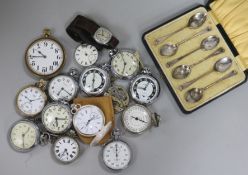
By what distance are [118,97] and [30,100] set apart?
31cm

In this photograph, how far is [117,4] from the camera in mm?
1712

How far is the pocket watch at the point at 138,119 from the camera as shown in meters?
1.58

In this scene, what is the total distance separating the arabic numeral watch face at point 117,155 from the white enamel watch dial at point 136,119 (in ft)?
0.21

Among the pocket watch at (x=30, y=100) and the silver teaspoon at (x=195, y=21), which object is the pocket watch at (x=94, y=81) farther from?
the silver teaspoon at (x=195, y=21)

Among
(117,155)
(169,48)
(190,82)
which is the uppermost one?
(169,48)

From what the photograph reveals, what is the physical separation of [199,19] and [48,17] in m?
0.56

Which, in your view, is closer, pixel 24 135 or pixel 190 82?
pixel 24 135

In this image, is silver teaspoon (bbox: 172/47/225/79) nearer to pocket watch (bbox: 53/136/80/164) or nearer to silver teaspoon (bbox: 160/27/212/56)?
silver teaspoon (bbox: 160/27/212/56)

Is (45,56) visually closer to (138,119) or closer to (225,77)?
(138,119)

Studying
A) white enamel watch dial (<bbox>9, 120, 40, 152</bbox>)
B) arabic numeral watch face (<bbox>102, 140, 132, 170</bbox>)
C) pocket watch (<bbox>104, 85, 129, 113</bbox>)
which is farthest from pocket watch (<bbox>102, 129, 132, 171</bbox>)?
white enamel watch dial (<bbox>9, 120, 40, 152</bbox>)

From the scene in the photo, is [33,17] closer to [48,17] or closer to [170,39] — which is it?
[48,17]

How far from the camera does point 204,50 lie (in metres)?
1.70

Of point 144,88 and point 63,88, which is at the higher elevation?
point 63,88

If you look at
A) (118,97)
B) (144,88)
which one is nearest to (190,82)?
(144,88)
